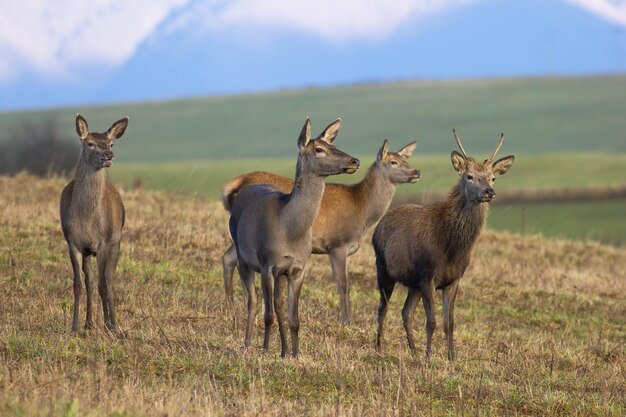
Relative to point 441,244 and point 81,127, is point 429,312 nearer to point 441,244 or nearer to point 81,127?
point 441,244

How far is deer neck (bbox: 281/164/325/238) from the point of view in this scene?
11.3 metres

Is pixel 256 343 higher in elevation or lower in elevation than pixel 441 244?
lower

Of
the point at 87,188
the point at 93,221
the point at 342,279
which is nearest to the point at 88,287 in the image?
the point at 93,221

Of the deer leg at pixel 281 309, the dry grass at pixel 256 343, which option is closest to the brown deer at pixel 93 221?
the dry grass at pixel 256 343

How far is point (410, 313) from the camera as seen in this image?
12547 millimetres

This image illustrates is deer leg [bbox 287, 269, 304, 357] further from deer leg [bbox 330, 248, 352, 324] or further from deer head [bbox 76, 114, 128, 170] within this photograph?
deer leg [bbox 330, 248, 352, 324]

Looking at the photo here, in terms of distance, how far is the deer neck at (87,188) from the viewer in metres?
12.2

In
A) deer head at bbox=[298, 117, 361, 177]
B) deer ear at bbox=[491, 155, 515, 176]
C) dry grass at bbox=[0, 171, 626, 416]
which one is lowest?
dry grass at bbox=[0, 171, 626, 416]

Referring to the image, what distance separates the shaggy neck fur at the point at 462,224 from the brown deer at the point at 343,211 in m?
2.48

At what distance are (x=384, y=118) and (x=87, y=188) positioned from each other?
90.7 metres

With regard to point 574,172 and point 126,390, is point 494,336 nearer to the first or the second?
point 126,390

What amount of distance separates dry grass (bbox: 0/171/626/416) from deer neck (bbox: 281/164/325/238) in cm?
123

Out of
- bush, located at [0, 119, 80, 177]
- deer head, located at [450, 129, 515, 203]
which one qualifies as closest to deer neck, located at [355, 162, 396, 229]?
deer head, located at [450, 129, 515, 203]

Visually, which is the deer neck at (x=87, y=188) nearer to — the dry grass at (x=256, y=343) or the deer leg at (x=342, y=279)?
the dry grass at (x=256, y=343)
